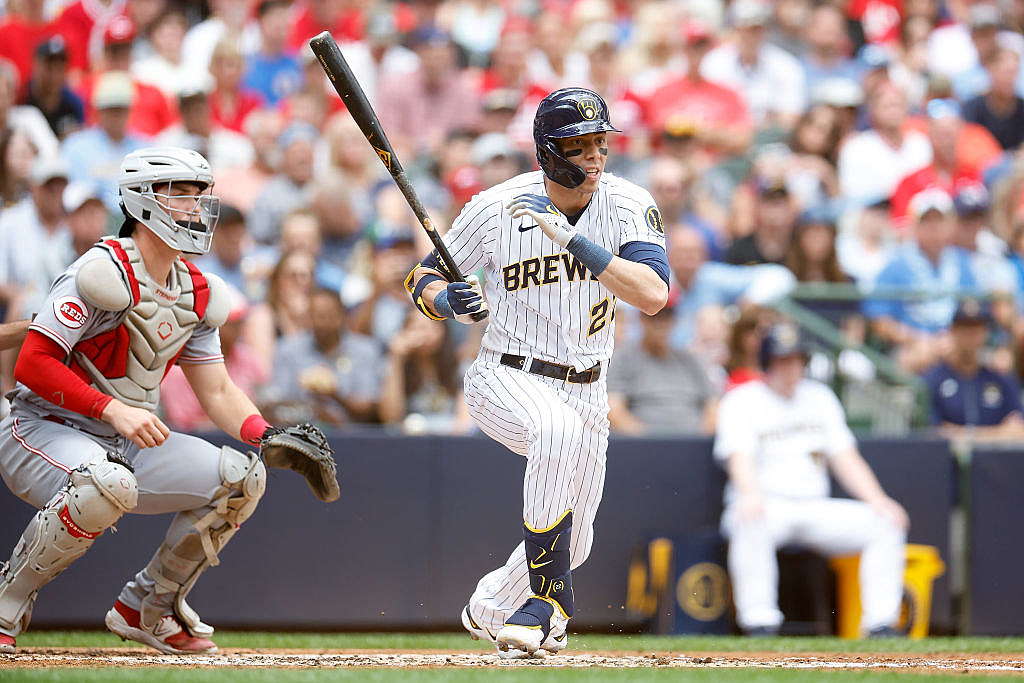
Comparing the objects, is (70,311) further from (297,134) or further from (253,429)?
(297,134)

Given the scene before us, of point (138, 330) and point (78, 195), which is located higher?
point (78, 195)

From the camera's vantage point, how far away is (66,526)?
4.54 meters

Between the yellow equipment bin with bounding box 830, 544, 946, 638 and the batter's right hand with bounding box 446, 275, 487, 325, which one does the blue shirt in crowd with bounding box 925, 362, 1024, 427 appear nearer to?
the yellow equipment bin with bounding box 830, 544, 946, 638

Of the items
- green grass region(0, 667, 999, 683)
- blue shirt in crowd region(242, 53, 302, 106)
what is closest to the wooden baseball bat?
green grass region(0, 667, 999, 683)

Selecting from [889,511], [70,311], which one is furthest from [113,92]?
[889,511]

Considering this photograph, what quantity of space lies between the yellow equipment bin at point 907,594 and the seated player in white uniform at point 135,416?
3.44 metres

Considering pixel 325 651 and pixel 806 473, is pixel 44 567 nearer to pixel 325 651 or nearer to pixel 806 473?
pixel 325 651

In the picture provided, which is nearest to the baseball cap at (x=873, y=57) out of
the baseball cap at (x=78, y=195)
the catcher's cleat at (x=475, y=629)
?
the baseball cap at (x=78, y=195)

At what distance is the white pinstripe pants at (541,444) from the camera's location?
15.3ft

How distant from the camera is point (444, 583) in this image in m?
7.13

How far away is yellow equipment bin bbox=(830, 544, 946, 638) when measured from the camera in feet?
23.1

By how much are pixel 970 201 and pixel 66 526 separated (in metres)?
6.96

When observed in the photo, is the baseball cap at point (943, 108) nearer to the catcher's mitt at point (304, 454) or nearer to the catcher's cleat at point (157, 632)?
the catcher's mitt at point (304, 454)

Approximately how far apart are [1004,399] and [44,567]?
5.58 metres
